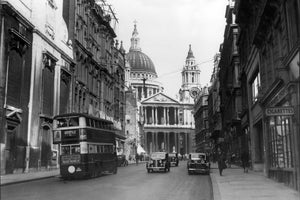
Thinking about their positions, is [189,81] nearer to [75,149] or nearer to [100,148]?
[100,148]

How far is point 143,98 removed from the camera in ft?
526

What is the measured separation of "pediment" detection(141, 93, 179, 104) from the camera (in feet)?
525

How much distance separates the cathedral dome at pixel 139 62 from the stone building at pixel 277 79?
137284 millimetres

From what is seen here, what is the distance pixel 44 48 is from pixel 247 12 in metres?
19.0

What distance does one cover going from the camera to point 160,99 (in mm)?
162625

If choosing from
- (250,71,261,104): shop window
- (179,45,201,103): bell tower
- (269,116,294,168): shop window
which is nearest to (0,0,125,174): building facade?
(269,116,294,168): shop window

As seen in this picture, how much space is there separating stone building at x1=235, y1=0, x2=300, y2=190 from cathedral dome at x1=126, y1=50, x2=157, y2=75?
450 ft

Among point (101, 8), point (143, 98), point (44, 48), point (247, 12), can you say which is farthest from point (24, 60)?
point (143, 98)

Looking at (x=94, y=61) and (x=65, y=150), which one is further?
(x=94, y=61)

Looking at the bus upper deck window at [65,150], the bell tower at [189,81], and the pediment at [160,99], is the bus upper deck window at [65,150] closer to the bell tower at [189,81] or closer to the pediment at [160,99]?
the pediment at [160,99]

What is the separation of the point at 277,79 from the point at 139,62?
15309cm

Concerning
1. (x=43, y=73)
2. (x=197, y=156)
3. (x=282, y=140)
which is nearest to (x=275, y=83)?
(x=282, y=140)

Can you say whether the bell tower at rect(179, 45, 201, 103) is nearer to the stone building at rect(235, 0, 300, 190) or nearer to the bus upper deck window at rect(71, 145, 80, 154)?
the stone building at rect(235, 0, 300, 190)

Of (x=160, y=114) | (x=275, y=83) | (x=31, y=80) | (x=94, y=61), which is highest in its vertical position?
(x=160, y=114)
